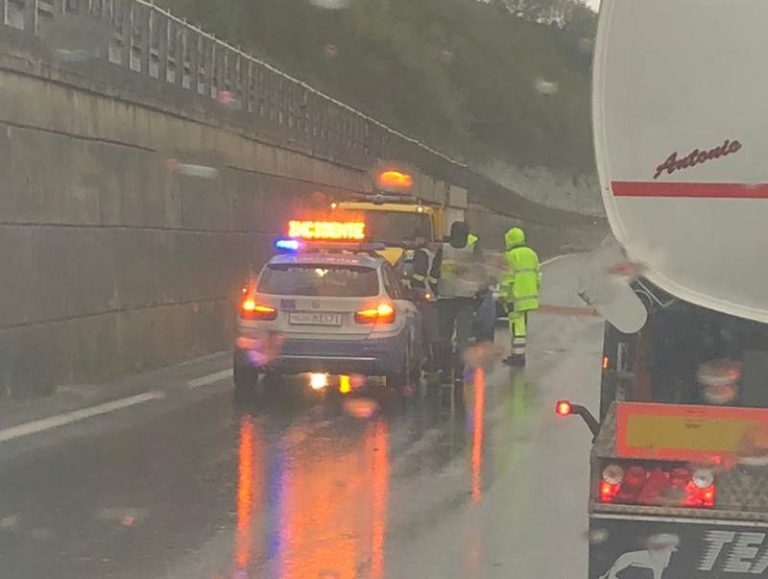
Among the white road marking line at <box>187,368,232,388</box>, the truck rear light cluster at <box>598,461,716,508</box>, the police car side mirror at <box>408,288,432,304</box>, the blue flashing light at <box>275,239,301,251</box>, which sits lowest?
the white road marking line at <box>187,368,232,388</box>

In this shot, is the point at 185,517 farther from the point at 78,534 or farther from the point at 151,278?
the point at 151,278

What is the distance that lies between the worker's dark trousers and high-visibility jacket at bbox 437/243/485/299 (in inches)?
3.3

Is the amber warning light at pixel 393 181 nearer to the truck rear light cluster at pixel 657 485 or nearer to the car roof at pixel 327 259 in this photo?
the car roof at pixel 327 259

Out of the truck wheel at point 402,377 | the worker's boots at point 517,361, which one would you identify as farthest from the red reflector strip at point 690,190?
the worker's boots at point 517,361

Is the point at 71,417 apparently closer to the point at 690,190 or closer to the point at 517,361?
the point at 517,361

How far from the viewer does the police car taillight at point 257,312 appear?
601 inches

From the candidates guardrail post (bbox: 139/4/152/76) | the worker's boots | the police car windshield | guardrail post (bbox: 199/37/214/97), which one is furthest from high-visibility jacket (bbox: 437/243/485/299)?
guardrail post (bbox: 199/37/214/97)

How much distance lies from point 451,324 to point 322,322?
6.83ft

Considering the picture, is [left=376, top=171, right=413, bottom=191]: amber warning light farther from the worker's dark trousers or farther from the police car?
the police car

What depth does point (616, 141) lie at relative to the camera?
4.98 metres

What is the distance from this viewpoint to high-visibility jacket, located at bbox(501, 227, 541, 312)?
63.6ft

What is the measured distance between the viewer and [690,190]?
15.9ft

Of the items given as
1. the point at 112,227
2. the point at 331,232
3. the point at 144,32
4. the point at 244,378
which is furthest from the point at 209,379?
the point at 144,32

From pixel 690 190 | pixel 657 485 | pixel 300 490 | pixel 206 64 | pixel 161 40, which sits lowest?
pixel 300 490
